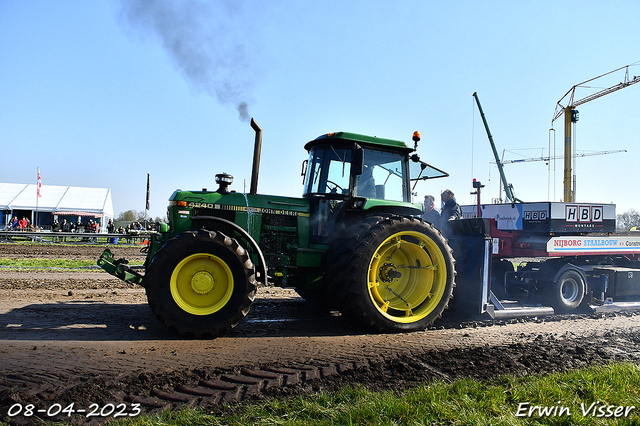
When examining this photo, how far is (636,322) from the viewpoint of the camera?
682 centimetres

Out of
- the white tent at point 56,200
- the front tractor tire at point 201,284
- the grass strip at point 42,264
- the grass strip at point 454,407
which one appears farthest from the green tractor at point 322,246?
the white tent at point 56,200

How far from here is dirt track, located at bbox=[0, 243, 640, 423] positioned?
3.48m

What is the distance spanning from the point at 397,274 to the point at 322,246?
1141 millimetres

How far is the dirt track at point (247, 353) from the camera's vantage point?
11.4ft

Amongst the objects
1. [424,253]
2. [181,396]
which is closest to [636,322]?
[424,253]

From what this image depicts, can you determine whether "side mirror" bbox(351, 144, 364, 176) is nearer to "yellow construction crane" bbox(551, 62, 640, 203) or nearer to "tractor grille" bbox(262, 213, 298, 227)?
"tractor grille" bbox(262, 213, 298, 227)

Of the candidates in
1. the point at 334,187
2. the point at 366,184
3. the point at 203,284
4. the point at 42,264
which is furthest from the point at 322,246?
the point at 42,264

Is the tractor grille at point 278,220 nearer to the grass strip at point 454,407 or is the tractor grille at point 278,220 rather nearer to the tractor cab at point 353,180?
the tractor cab at point 353,180

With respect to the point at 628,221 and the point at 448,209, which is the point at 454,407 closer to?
the point at 448,209

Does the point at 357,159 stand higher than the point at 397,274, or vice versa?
the point at 357,159

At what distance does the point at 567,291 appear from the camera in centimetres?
826

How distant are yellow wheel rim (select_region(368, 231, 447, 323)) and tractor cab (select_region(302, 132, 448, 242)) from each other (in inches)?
22.1

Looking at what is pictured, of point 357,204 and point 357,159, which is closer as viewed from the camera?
point 357,159

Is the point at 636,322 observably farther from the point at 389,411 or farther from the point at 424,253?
the point at 389,411
